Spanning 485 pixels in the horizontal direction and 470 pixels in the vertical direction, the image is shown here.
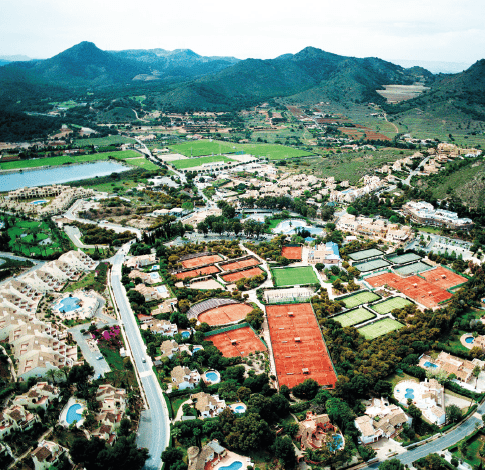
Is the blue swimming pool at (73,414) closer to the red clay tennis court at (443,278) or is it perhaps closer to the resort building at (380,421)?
the resort building at (380,421)

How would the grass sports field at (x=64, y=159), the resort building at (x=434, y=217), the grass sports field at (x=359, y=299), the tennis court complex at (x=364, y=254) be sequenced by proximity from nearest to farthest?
the grass sports field at (x=359, y=299) < the tennis court complex at (x=364, y=254) < the resort building at (x=434, y=217) < the grass sports field at (x=64, y=159)

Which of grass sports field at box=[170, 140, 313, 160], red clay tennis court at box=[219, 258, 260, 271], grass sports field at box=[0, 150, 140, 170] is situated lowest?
red clay tennis court at box=[219, 258, 260, 271]

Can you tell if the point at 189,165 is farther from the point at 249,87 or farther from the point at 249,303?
the point at 249,87

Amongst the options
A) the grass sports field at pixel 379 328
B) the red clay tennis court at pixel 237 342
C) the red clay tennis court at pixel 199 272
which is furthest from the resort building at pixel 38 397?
the grass sports field at pixel 379 328

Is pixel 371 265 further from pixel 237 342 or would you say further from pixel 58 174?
pixel 58 174

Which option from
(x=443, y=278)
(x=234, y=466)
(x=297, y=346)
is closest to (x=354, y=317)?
(x=297, y=346)

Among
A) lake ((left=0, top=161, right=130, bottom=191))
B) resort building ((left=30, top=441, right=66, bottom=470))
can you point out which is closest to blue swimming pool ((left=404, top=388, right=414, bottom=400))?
resort building ((left=30, top=441, right=66, bottom=470))

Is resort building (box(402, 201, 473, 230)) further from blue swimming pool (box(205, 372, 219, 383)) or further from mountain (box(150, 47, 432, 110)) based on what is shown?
mountain (box(150, 47, 432, 110))
